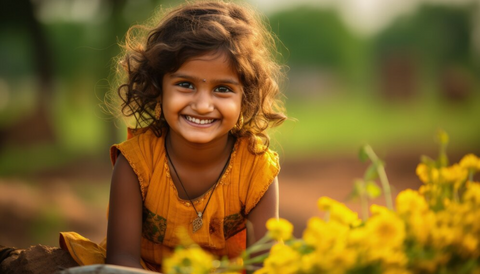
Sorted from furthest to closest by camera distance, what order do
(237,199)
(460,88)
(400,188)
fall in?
(460,88)
(400,188)
(237,199)

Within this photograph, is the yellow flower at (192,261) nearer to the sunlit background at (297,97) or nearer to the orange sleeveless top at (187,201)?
the orange sleeveless top at (187,201)

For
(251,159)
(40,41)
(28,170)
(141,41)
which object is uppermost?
(40,41)

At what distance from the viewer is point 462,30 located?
54.5 feet

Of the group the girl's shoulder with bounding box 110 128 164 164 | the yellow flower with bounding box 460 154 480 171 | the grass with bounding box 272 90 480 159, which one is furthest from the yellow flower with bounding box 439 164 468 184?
the grass with bounding box 272 90 480 159

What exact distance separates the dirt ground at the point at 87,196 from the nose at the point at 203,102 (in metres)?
0.90

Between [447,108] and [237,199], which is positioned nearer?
[237,199]

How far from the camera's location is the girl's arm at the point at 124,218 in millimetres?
2223

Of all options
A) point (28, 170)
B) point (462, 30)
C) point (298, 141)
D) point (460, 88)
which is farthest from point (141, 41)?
point (460, 88)

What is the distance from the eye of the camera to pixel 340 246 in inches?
39.4

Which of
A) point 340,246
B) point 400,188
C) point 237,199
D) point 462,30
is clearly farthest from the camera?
point 462,30

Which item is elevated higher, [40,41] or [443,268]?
[40,41]

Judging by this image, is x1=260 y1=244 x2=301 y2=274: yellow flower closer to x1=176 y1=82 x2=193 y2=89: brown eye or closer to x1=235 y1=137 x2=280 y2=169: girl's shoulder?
x1=176 y1=82 x2=193 y2=89: brown eye

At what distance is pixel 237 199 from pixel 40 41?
717 centimetres

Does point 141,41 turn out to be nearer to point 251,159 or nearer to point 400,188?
point 251,159
